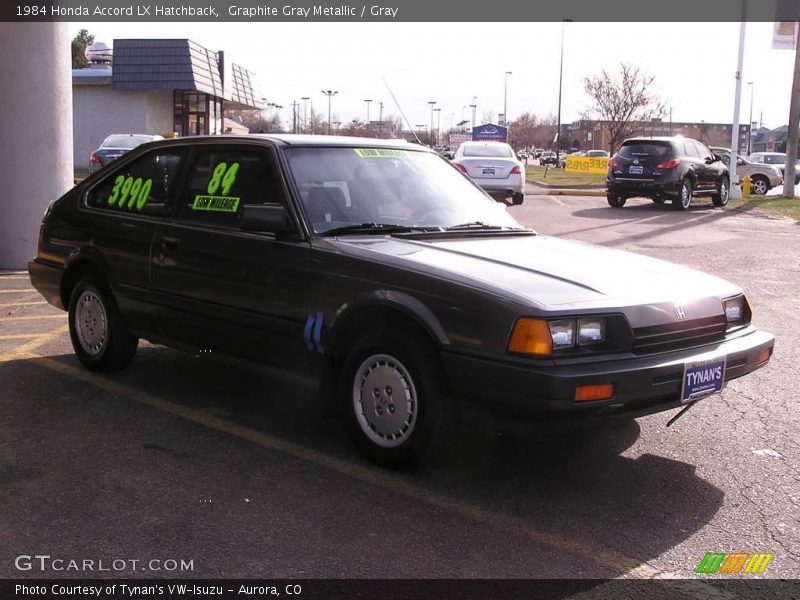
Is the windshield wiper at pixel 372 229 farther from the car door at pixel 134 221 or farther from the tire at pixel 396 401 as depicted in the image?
the car door at pixel 134 221

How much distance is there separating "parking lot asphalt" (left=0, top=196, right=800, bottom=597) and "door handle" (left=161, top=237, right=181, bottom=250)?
2.70ft

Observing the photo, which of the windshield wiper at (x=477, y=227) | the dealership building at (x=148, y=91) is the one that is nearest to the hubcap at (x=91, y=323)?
the windshield wiper at (x=477, y=227)

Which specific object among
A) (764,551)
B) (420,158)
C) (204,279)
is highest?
(420,158)

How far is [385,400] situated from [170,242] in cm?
190

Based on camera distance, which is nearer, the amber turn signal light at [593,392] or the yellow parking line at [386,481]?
the yellow parking line at [386,481]

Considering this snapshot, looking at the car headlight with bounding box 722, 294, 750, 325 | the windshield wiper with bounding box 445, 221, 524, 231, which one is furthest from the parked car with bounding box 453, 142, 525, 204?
the car headlight with bounding box 722, 294, 750, 325

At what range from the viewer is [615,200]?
69.4 ft

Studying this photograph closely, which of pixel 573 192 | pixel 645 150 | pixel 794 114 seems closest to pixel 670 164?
pixel 645 150

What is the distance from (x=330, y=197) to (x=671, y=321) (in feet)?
6.31

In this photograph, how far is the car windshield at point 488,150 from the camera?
68.7 ft

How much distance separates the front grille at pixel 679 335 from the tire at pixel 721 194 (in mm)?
18590

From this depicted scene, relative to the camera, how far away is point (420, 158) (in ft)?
18.0

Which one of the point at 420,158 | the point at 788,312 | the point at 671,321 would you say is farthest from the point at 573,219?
the point at 671,321

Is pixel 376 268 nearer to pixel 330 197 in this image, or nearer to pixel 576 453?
pixel 330 197
